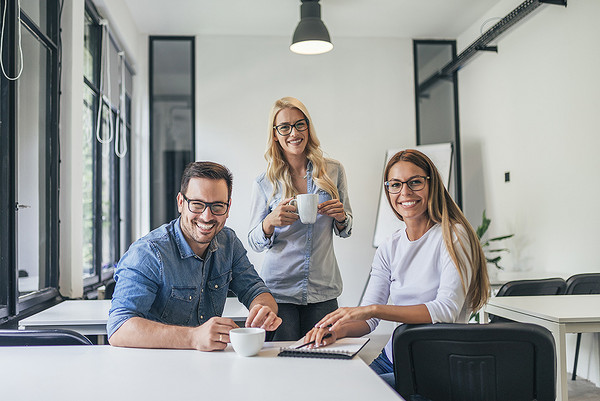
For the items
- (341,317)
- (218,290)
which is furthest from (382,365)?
(218,290)

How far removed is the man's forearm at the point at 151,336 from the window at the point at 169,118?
15.2 ft

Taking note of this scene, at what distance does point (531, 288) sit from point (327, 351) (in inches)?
81.0

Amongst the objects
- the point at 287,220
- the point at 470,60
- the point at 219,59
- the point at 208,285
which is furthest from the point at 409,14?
the point at 208,285

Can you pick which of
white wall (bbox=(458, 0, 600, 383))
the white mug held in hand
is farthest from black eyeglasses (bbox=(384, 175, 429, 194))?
white wall (bbox=(458, 0, 600, 383))

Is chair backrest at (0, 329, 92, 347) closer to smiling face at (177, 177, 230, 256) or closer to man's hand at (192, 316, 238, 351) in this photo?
man's hand at (192, 316, 238, 351)

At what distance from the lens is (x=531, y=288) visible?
3096 mm

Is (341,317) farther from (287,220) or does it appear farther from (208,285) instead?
(287,220)

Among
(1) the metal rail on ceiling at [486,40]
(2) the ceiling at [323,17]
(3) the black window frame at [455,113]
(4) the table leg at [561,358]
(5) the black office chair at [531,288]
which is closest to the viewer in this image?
(4) the table leg at [561,358]

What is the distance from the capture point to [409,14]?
5609mm

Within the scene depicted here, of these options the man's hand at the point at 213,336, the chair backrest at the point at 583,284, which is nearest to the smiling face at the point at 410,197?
the man's hand at the point at 213,336

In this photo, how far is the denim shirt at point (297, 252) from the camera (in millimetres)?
2342

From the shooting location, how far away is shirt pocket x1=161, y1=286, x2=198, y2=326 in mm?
1777

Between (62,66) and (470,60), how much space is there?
426 cm

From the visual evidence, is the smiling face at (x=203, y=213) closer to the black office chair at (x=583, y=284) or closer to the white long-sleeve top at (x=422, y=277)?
the white long-sleeve top at (x=422, y=277)
